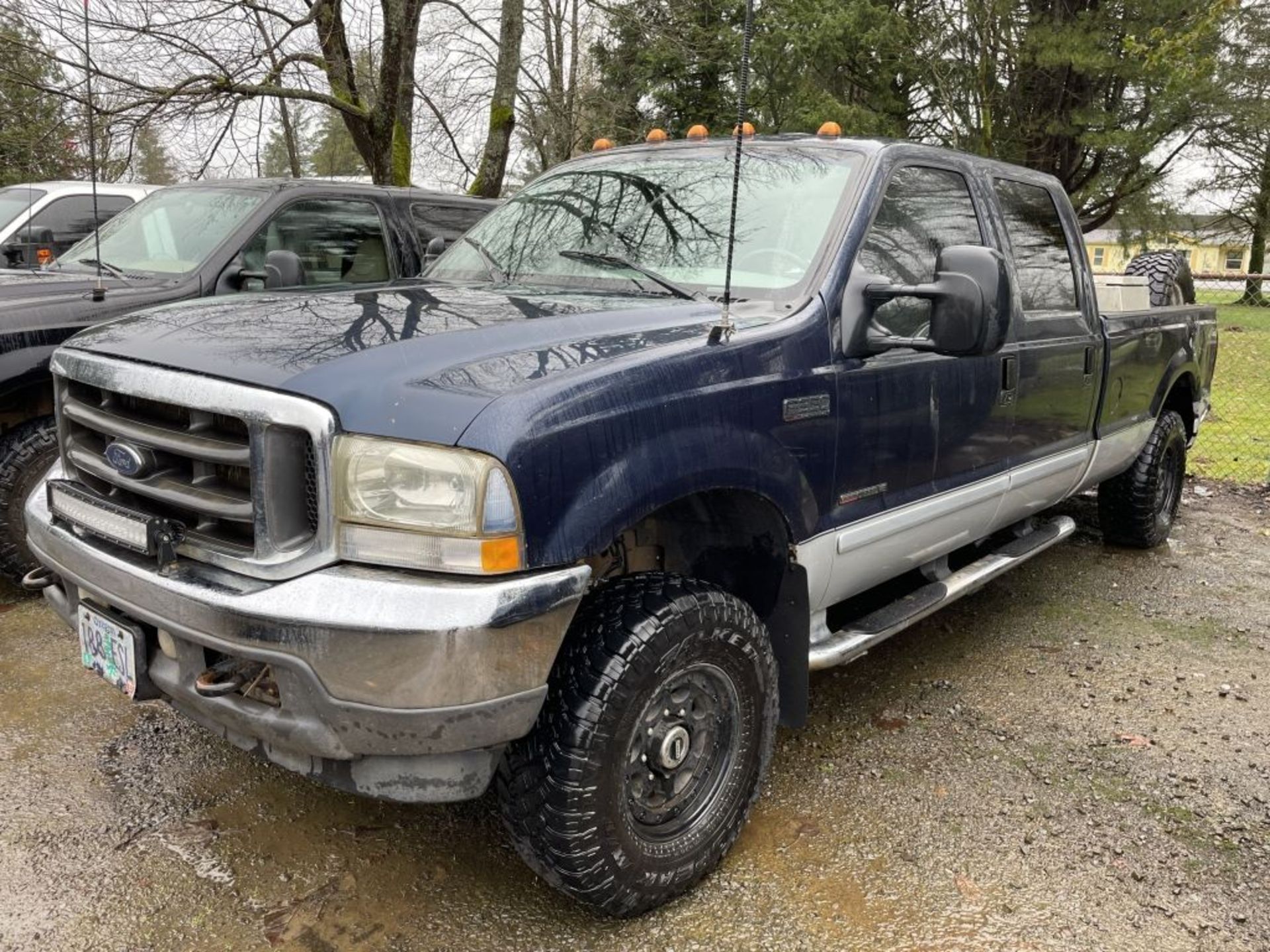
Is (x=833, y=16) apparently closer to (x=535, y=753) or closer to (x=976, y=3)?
(x=976, y=3)

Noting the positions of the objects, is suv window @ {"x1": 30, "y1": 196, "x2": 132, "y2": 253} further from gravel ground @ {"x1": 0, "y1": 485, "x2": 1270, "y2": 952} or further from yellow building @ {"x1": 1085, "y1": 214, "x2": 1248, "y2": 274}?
yellow building @ {"x1": 1085, "y1": 214, "x2": 1248, "y2": 274}

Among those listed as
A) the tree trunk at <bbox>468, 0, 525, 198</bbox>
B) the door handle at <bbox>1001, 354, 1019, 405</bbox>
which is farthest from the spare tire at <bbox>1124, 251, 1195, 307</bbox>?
the tree trunk at <bbox>468, 0, 525, 198</bbox>

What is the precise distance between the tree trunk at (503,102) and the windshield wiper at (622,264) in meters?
9.95

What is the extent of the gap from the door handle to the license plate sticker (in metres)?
3.00

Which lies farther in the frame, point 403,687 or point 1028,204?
point 1028,204

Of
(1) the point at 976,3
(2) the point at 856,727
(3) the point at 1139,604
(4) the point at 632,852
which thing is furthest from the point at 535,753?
(1) the point at 976,3

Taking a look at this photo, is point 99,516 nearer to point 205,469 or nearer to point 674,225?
point 205,469

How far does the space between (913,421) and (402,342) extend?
1.72m

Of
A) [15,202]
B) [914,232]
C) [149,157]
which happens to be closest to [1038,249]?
[914,232]

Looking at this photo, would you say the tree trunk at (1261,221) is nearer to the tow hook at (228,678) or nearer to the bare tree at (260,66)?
the bare tree at (260,66)

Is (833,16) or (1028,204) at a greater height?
(833,16)

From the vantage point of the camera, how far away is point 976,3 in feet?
64.3

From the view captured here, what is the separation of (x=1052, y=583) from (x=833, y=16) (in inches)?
719

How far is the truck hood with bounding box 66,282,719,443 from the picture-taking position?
2.05m
